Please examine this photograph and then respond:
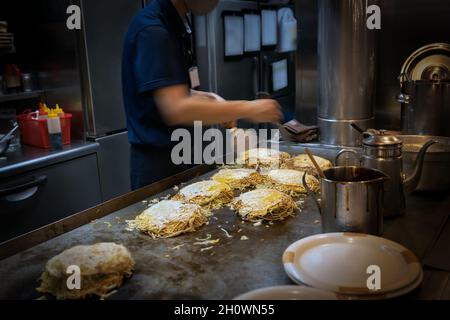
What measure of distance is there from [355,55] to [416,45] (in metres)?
0.54

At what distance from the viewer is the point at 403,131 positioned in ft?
8.52

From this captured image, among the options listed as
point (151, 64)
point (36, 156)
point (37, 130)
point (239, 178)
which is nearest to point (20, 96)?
point (37, 130)

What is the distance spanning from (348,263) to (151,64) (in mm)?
1213

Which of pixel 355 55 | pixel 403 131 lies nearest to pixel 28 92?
pixel 355 55

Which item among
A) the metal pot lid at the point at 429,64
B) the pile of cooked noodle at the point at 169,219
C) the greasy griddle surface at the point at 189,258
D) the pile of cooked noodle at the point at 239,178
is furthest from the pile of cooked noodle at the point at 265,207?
the metal pot lid at the point at 429,64

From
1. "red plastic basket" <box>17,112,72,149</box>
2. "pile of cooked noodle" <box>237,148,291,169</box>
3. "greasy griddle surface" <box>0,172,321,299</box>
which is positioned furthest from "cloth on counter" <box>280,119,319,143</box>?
"red plastic basket" <box>17,112,72,149</box>

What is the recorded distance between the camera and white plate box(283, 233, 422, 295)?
1.16m

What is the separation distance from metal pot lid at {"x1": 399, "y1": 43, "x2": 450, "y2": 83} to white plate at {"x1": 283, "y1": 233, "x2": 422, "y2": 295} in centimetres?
156

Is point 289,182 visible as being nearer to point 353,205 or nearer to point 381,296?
point 353,205

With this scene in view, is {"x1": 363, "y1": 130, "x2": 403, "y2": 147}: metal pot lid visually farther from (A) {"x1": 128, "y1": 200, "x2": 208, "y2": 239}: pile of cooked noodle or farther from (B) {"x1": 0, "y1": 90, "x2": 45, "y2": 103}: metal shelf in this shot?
(B) {"x1": 0, "y1": 90, "x2": 45, "y2": 103}: metal shelf

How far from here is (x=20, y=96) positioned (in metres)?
3.12

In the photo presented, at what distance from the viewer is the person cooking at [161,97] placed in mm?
1987

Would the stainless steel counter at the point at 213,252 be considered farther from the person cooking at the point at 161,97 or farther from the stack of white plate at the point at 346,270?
the person cooking at the point at 161,97

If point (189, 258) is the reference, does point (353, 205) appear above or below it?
above
